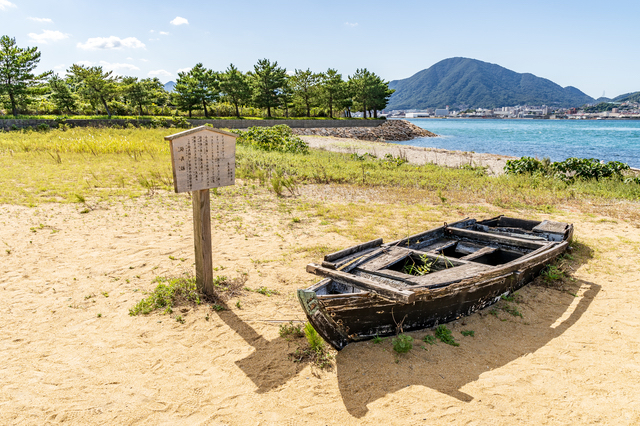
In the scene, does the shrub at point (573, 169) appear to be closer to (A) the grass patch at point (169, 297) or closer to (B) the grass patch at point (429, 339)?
(B) the grass patch at point (429, 339)

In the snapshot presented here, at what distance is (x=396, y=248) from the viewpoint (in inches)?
212

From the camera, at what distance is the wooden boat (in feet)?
12.0

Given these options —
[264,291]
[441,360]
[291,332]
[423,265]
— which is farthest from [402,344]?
[264,291]

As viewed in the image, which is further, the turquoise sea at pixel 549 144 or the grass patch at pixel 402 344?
the turquoise sea at pixel 549 144

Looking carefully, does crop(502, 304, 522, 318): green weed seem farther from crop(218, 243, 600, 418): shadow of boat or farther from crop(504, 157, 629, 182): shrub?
crop(504, 157, 629, 182): shrub

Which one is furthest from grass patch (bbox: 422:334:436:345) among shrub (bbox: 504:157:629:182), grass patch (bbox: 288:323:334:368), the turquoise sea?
the turquoise sea

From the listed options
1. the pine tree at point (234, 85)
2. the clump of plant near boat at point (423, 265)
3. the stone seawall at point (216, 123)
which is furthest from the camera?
the pine tree at point (234, 85)

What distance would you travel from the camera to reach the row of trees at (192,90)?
30.1 meters

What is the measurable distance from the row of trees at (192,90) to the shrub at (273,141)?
22.0 meters

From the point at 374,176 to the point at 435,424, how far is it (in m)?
11.2

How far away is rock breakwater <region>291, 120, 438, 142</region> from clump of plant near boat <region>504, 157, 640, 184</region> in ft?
97.0

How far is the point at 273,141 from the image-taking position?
19797 mm

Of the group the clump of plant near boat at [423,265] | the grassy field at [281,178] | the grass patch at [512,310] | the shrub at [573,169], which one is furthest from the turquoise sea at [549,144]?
the clump of plant near boat at [423,265]

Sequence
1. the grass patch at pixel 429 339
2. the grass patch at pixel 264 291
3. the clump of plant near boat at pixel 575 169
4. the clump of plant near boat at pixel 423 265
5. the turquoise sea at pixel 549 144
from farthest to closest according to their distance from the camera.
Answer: the turquoise sea at pixel 549 144, the clump of plant near boat at pixel 575 169, the grass patch at pixel 264 291, the clump of plant near boat at pixel 423 265, the grass patch at pixel 429 339
